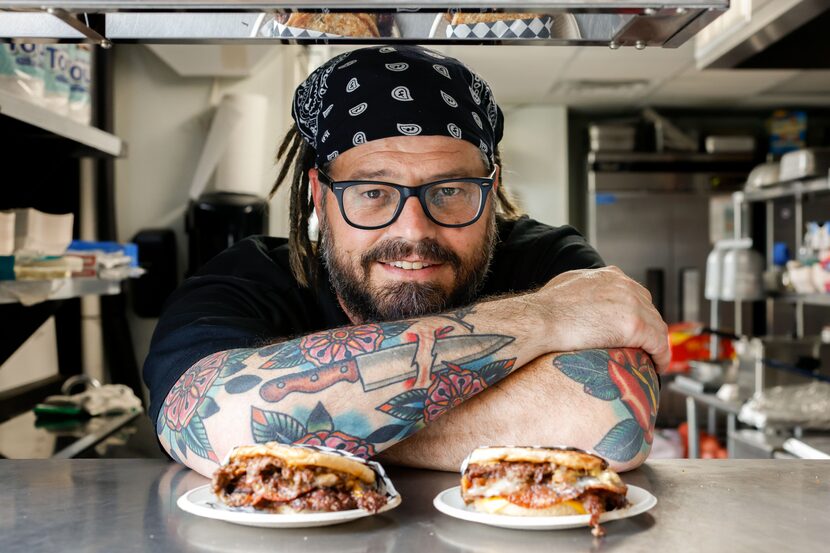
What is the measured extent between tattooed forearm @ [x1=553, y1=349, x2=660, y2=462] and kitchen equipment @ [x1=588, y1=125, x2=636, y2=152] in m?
5.40

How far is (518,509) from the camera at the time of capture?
A: 81cm

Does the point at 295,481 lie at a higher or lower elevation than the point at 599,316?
lower

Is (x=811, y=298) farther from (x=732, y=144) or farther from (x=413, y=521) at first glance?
(x=413, y=521)

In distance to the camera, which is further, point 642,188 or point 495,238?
point 642,188

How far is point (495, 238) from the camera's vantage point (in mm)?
1747

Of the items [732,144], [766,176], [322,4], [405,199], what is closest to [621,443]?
[405,199]

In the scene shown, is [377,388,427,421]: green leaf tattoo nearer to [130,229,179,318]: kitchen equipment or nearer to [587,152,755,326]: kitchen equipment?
[130,229,179,318]: kitchen equipment

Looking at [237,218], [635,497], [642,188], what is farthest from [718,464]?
[642,188]

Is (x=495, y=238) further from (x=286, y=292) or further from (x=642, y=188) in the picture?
(x=642, y=188)

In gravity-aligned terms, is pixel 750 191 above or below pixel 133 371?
above

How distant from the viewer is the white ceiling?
5.00 m

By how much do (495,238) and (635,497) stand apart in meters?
0.90

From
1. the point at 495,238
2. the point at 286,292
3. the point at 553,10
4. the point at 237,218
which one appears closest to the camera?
the point at 553,10

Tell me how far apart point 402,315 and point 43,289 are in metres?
0.86
